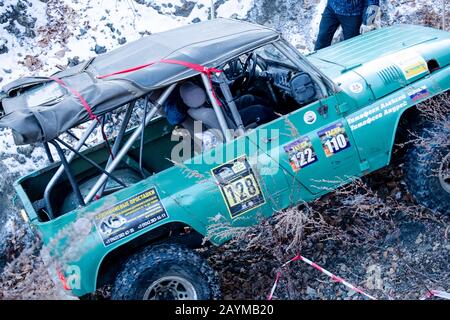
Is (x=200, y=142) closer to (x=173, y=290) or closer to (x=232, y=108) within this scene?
(x=232, y=108)

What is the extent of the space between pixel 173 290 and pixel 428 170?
7.25 feet

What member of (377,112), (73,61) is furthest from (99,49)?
(377,112)

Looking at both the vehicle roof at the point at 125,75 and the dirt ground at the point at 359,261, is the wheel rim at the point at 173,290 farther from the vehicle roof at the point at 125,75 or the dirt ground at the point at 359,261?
the vehicle roof at the point at 125,75

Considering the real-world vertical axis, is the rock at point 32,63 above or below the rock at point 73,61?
above

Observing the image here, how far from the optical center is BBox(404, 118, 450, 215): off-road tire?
453cm

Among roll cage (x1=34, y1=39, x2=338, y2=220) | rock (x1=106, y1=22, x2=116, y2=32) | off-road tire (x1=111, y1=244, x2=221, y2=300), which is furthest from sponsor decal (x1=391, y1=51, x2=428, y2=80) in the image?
rock (x1=106, y1=22, x2=116, y2=32)

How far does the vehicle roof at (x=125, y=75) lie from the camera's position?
12.1ft

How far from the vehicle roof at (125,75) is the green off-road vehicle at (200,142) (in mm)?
10

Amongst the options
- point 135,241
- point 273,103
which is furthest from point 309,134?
point 135,241

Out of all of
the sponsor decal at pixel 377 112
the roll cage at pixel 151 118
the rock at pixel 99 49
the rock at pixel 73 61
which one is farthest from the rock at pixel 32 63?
the sponsor decal at pixel 377 112

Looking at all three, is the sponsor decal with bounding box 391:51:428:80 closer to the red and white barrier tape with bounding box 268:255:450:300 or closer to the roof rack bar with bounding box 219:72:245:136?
the roof rack bar with bounding box 219:72:245:136

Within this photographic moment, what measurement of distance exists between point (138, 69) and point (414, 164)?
7.58ft

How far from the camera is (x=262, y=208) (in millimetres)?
4293

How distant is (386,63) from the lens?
185 inches
